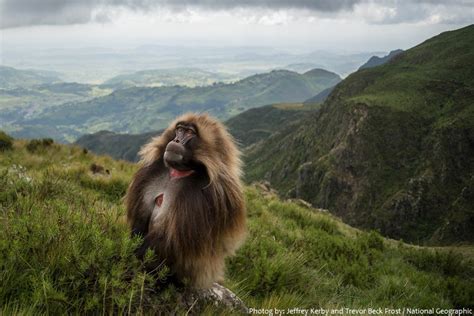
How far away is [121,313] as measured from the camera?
282 cm

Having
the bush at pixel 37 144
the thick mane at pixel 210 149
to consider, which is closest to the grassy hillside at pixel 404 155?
the bush at pixel 37 144

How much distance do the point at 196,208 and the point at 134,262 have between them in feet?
2.23

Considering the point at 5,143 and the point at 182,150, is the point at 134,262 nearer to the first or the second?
the point at 182,150

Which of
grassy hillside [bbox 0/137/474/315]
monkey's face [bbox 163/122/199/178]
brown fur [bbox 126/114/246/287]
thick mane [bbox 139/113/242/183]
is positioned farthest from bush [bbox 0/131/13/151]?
monkey's face [bbox 163/122/199/178]

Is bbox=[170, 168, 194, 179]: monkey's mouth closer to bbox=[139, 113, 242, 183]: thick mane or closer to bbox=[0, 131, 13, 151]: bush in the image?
bbox=[139, 113, 242, 183]: thick mane

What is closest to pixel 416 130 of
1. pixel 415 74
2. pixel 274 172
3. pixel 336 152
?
pixel 336 152

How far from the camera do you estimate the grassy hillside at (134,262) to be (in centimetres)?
296

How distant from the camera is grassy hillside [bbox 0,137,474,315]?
296 centimetres

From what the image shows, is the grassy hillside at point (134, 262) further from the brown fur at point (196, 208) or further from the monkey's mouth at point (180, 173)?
the monkey's mouth at point (180, 173)

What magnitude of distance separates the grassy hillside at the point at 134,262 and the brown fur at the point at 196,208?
255mm

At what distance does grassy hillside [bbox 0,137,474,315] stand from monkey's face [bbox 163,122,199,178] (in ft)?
2.45

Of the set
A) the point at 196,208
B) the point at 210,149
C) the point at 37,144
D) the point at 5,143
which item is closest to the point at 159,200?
the point at 196,208

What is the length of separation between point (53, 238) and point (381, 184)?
79.3 metres

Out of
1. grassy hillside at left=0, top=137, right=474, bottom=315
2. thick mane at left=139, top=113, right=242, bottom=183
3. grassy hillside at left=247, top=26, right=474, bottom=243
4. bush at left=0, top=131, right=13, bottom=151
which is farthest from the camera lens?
grassy hillside at left=247, top=26, right=474, bottom=243
